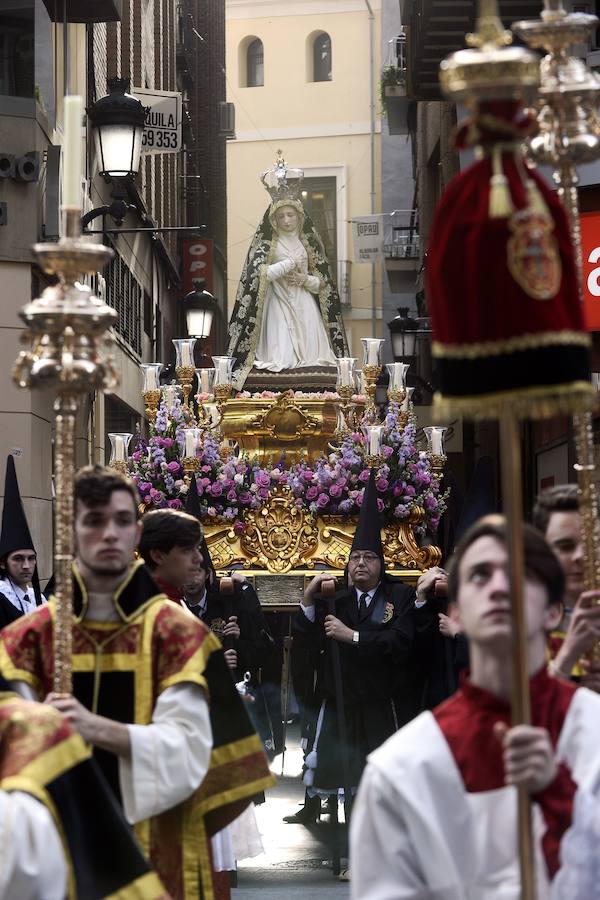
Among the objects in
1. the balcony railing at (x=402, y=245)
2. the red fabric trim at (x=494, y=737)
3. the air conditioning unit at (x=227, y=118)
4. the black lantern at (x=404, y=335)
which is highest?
the air conditioning unit at (x=227, y=118)

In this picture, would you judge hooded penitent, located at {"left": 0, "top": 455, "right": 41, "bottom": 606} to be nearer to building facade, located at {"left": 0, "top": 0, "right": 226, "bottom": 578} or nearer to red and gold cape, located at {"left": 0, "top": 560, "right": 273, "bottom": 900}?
building facade, located at {"left": 0, "top": 0, "right": 226, "bottom": 578}

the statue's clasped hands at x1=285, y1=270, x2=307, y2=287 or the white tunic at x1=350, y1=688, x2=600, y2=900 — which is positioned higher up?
the statue's clasped hands at x1=285, y1=270, x2=307, y2=287

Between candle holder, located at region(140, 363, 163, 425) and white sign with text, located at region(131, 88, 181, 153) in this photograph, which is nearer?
candle holder, located at region(140, 363, 163, 425)

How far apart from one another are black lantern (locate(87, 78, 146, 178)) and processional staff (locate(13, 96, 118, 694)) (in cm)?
801

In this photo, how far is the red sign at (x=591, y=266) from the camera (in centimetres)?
1268

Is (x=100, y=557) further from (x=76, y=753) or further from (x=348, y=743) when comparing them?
(x=348, y=743)

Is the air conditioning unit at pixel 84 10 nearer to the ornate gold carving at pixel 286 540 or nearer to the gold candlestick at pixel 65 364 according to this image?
the ornate gold carving at pixel 286 540

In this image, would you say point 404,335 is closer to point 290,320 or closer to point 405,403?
point 290,320

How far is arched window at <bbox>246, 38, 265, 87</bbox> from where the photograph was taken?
41344mm

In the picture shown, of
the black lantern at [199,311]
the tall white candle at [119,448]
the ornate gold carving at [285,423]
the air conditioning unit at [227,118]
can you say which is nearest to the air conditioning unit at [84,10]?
the black lantern at [199,311]

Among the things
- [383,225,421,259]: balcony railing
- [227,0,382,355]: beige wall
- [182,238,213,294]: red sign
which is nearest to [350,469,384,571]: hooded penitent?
[383,225,421,259]: balcony railing

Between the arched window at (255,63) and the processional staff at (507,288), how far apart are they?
128ft

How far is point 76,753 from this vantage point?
11.7 feet

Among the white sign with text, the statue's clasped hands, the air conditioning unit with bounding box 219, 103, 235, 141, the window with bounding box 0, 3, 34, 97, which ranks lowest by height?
the statue's clasped hands
